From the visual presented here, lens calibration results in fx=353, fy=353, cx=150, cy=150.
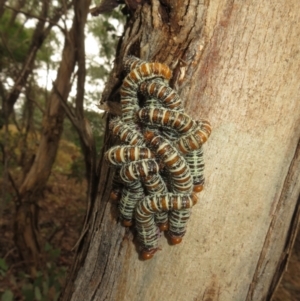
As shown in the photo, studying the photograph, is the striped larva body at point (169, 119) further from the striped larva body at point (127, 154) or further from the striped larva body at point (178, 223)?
the striped larva body at point (178, 223)

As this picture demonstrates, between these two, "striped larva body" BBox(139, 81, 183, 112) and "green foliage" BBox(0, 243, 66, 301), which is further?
"green foliage" BBox(0, 243, 66, 301)

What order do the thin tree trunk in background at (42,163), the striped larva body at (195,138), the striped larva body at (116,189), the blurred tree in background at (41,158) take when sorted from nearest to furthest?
the striped larva body at (195,138), the striped larva body at (116,189), the blurred tree in background at (41,158), the thin tree trunk in background at (42,163)

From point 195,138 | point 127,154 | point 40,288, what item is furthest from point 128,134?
point 40,288

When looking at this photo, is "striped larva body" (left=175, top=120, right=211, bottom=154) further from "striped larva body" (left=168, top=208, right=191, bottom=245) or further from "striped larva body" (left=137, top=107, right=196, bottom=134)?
"striped larva body" (left=168, top=208, right=191, bottom=245)

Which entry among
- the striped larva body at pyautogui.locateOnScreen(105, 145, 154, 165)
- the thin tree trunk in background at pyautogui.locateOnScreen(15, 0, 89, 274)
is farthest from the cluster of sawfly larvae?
the thin tree trunk in background at pyautogui.locateOnScreen(15, 0, 89, 274)

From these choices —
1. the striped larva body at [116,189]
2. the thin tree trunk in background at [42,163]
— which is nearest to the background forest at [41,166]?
the thin tree trunk in background at [42,163]

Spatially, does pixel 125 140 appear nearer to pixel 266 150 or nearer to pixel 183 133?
pixel 183 133
